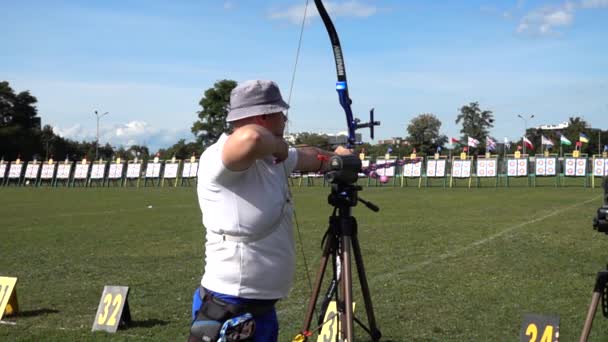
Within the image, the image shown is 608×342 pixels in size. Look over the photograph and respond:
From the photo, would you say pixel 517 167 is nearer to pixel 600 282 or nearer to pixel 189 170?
pixel 189 170

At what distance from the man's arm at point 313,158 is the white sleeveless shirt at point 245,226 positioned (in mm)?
370

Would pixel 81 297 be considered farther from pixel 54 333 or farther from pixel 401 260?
pixel 401 260

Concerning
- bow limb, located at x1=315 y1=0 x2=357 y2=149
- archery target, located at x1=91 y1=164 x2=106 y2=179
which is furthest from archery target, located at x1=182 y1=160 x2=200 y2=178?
bow limb, located at x1=315 y1=0 x2=357 y2=149

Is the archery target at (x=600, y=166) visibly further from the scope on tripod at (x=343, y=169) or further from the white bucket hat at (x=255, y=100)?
the white bucket hat at (x=255, y=100)

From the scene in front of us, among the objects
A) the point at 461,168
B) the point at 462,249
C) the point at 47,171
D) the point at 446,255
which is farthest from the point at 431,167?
the point at 446,255

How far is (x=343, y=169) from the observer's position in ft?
10.8

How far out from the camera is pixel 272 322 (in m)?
3.04

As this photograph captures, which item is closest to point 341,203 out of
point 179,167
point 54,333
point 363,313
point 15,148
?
point 363,313

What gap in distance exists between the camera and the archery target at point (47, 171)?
45547 mm

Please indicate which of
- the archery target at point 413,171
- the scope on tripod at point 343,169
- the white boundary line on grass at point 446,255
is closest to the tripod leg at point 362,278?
the scope on tripod at point 343,169

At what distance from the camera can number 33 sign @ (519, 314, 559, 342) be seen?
4477 millimetres

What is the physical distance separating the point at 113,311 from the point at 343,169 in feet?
10.7

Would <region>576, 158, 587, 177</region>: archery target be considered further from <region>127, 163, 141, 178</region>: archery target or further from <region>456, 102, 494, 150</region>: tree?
<region>456, 102, 494, 150</region>: tree

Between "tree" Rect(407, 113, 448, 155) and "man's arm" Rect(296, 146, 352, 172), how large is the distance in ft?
277
